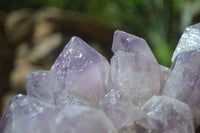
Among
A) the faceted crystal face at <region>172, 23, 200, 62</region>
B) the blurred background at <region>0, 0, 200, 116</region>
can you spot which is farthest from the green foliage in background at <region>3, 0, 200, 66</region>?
the faceted crystal face at <region>172, 23, 200, 62</region>

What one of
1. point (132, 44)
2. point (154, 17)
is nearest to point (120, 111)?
point (132, 44)

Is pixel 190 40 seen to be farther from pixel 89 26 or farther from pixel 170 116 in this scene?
pixel 89 26

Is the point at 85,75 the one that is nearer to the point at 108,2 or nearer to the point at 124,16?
the point at 124,16

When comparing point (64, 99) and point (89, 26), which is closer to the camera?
point (64, 99)

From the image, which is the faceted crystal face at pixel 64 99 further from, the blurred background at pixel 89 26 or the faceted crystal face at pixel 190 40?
the blurred background at pixel 89 26

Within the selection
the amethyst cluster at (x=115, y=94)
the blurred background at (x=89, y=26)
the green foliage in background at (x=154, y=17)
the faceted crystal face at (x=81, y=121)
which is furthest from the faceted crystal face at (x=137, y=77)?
the blurred background at (x=89, y=26)

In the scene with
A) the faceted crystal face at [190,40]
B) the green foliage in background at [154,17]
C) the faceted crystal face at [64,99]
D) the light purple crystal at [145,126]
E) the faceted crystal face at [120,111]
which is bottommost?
the green foliage in background at [154,17]
